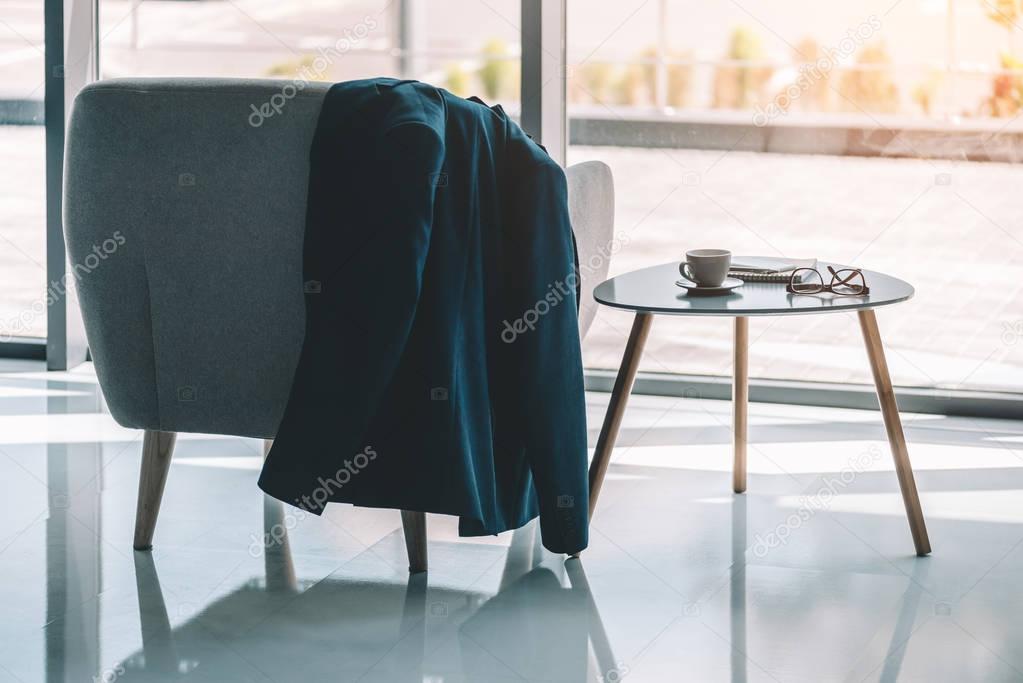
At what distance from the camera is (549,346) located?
2.03 m

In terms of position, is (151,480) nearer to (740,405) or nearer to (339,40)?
(740,405)

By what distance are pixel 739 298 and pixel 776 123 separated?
1.11 metres

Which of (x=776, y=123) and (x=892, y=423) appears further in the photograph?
(x=776, y=123)

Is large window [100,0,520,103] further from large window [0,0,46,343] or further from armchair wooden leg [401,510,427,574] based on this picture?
armchair wooden leg [401,510,427,574]

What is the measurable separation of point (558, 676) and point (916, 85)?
1845mm

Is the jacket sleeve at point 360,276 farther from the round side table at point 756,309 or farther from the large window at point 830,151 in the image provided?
the large window at point 830,151

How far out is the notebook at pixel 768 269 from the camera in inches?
90.1

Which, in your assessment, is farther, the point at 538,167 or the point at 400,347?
the point at 538,167

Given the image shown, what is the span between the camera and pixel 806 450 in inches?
111

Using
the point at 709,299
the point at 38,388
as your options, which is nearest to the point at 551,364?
the point at 709,299

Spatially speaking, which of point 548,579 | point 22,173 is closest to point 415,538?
point 548,579

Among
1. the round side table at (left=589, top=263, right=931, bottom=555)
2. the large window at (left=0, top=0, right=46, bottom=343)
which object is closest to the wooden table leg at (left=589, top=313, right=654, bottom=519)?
the round side table at (left=589, top=263, right=931, bottom=555)

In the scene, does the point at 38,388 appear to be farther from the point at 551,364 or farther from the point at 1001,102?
the point at 1001,102

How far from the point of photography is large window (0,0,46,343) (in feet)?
11.5
